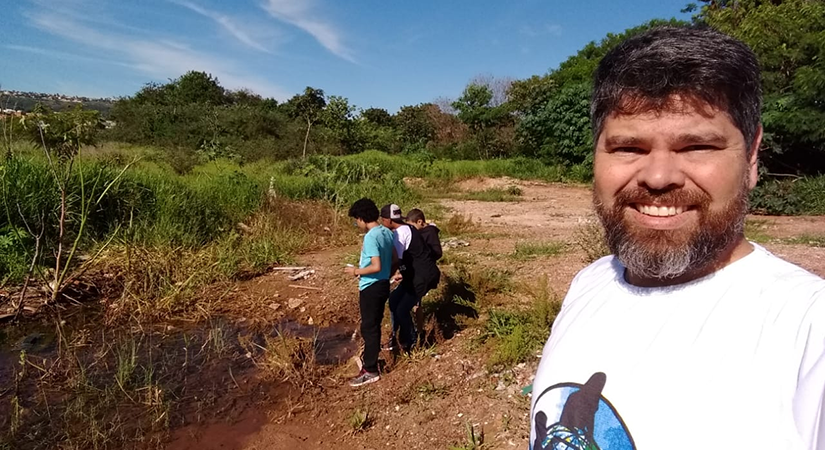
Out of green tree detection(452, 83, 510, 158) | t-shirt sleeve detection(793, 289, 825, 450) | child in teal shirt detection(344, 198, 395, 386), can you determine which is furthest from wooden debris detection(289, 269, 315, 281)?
green tree detection(452, 83, 510, 158)

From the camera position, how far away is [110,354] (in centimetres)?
473

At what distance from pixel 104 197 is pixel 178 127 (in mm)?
17888

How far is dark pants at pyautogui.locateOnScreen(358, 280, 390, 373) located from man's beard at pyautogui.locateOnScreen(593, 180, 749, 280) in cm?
303

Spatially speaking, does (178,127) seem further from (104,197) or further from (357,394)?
(357,394)

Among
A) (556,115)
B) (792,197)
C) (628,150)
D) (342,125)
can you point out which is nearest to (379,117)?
(342,125)

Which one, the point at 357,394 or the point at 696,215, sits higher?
the point at 696,215

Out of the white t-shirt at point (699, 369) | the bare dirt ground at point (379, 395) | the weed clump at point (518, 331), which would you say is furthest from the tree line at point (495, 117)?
the white t-shirt at point (699, 369)

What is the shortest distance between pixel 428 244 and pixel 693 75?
3537mm

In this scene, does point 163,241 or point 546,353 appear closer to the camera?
point 546,353

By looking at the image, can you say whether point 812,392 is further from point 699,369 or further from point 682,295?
point 682,295

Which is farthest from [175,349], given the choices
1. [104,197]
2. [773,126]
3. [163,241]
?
[773,126]

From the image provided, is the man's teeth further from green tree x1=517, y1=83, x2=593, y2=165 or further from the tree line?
green tree x1=517, y1=83, x2=593, y2=165

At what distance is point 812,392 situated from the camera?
28.1 inches

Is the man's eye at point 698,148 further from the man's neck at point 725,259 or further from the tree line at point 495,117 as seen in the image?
the tree line at point 495,117
